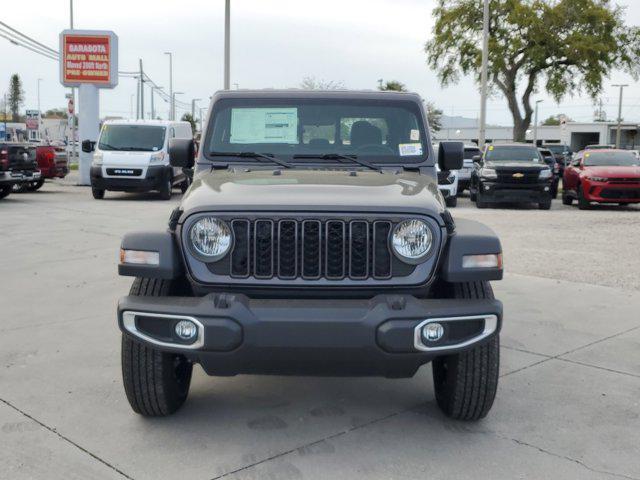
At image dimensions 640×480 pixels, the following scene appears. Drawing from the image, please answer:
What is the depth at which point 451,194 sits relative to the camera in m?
17.9

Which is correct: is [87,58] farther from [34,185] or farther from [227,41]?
[34,185]

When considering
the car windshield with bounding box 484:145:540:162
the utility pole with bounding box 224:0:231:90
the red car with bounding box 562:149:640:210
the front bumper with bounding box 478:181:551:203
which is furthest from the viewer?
the utility pole with bounding box 224:0:231:90

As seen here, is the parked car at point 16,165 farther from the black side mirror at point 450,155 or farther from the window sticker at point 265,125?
the black side mirror at point 450,155

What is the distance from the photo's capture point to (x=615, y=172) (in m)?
17.9

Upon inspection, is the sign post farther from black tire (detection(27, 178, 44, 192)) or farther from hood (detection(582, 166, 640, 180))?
hood (detection(582, 166, 640, 180))

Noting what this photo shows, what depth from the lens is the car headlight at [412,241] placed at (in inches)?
142

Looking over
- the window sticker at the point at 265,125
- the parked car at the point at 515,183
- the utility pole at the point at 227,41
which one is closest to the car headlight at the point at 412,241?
the window sticker at the point at 265,125

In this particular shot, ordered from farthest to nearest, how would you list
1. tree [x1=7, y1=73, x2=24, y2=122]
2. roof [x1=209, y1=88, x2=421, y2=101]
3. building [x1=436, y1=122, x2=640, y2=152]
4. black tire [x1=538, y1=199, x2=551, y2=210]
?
tree [x1=7, y1=73, x2=24, y2=122] < building [x1=436, y1=122, x2=640, y2=152] < black tire [x1=538, y1=199, x2=551, y2=210] < roof [x1=209, y1=88, x2=421, y2=101]

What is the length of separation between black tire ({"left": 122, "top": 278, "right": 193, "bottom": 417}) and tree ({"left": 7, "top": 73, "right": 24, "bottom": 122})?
13118cm

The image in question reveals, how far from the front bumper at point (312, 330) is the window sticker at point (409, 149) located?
1.58 metres

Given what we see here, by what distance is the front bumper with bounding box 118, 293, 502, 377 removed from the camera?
3.38 m

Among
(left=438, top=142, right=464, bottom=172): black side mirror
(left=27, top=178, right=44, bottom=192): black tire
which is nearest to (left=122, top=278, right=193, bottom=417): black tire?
(left=438, top=142, right=464, bottom=172): black side mirror

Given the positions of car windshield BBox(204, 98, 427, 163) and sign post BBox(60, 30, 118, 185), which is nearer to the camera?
car windshield BBox(204, 98, 427, 163)

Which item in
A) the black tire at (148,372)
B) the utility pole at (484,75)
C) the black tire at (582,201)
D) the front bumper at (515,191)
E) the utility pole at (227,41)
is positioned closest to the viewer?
the black tire at (148,372)
